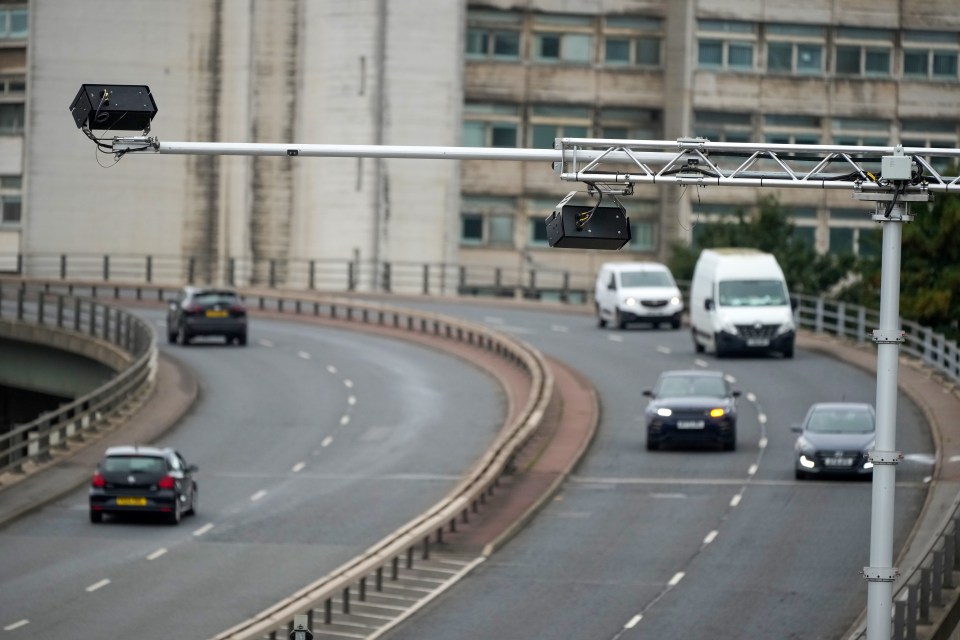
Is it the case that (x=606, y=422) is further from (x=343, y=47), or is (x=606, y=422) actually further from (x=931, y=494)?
(x=343, y=47)

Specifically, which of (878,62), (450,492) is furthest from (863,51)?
(450,492)

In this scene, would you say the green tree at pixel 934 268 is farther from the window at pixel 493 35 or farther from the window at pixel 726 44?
the window at pixel 493 35

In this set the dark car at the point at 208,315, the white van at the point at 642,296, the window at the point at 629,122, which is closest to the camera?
the dark car at the point at 208,315

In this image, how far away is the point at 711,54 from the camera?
93.4m

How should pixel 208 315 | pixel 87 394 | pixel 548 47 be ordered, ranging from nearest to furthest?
pixel 87 394 → pixel 208 315 → pixel 548 47

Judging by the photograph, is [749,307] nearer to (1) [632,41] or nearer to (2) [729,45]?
(2) [729,45]

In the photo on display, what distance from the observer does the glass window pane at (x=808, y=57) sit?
94.1 meters

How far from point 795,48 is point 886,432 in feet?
258

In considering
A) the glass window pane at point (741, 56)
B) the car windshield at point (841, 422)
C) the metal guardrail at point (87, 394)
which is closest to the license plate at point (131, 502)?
the metal guardrail at point (87, 394)

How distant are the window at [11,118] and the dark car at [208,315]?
32245 millimetres

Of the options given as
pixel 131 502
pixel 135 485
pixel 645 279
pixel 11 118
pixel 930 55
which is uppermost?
pixel 930 55

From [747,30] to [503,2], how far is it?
36.3 feet

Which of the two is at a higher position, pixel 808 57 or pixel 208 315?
pixel 808 57

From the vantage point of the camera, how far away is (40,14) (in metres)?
87.2
